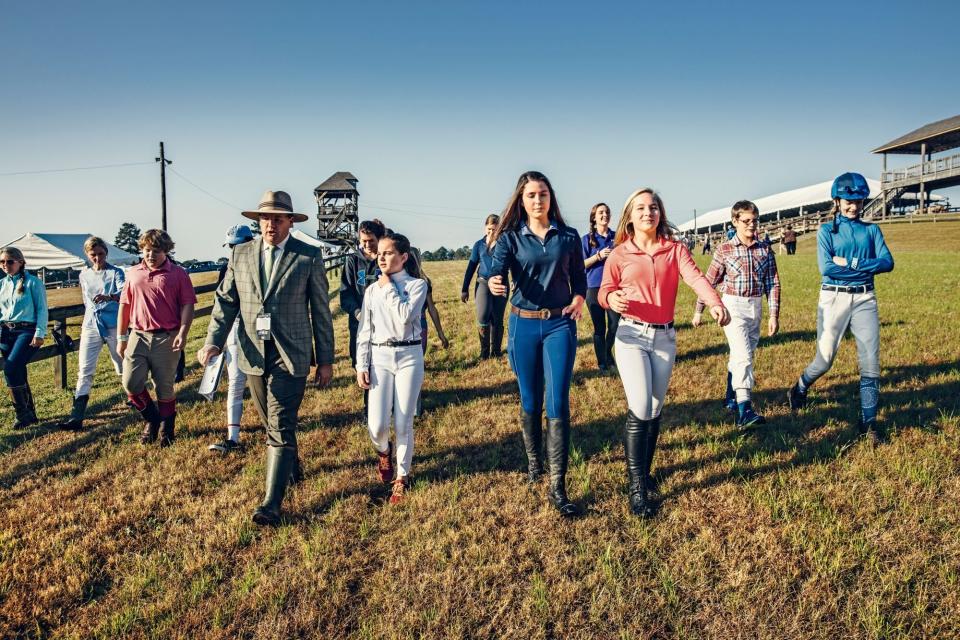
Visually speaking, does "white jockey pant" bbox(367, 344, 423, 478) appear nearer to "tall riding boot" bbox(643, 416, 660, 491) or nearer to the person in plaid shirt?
"tall riding boot" bbox(643, 416, 660, 491)

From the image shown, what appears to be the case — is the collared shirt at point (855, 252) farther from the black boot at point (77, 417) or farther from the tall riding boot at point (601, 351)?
the black boot at point (77, 417)

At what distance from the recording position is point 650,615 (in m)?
2.65

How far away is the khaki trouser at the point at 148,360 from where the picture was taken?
17.2 ft

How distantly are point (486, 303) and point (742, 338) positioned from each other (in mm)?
3974

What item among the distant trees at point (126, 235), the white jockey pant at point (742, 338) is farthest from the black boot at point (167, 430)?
the distant trees at point (126, 235)

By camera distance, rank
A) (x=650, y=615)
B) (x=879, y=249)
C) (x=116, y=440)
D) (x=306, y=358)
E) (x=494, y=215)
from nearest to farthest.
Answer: (x=650, y=615), (x=306, y=358), (x=879, y=249), (x=116, y=440), (x=494, y=215)

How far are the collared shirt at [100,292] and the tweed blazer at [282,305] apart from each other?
11.9ft

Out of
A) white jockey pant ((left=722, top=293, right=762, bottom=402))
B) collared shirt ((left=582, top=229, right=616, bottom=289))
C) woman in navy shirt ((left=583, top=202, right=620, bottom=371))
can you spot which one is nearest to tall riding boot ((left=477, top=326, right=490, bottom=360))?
woman in navy shirt ((left=583, top=202, right=620, bottom=371))

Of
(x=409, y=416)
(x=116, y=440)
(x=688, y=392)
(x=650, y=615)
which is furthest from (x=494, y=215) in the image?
(x=650, y=615)

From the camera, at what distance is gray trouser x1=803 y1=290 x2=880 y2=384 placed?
4.69m

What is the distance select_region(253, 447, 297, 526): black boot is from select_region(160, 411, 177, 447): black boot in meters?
2.23

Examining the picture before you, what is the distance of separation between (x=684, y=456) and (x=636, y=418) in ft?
3.72

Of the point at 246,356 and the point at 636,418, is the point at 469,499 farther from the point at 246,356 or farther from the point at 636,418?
the point at 246,356

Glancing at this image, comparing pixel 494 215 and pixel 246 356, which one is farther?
pixel 494 215
